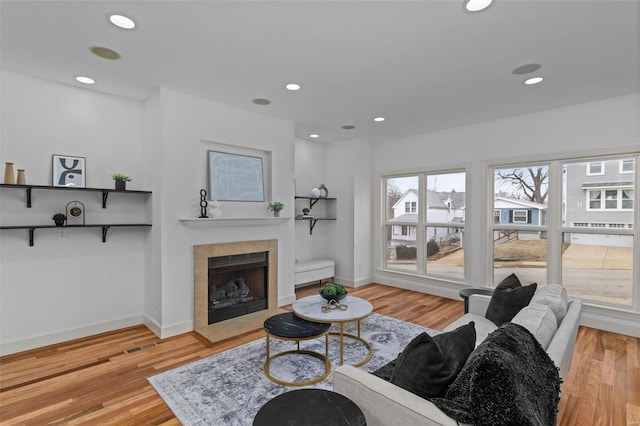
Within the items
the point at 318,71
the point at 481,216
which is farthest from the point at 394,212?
the point at 318,71

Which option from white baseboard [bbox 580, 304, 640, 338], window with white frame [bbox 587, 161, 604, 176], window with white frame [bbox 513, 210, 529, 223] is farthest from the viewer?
window with white frame [bbox 513, 210, 529, 223]

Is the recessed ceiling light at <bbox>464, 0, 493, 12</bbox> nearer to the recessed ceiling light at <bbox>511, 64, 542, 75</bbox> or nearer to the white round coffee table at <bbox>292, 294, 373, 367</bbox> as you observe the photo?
the recessed ceiling light at <bbox>511, 64, 542, 75</bbox>

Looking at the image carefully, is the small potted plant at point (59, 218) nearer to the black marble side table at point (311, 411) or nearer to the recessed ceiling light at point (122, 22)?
the recessed ceiling light at point (122, 22)

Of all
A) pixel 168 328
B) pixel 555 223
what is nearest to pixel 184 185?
pixel 168 328

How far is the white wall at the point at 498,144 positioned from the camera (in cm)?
368

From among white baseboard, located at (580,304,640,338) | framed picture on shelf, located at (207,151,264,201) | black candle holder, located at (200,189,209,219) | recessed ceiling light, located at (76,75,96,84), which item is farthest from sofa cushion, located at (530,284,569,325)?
recessed ceiling light, located at (76,75,96,84)

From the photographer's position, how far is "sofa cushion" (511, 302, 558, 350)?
182cm

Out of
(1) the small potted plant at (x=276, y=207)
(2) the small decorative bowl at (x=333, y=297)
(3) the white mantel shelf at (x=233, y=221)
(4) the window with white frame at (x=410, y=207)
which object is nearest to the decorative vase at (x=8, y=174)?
(3) the white mantel shelf at (x=233, y=221)

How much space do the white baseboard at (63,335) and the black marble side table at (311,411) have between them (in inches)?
124

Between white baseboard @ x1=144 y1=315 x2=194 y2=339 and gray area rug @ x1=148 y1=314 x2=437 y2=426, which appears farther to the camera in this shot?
white baseboard @ x1=144 y1=315 x2=194 y2=339

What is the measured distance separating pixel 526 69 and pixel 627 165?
2.00 meters

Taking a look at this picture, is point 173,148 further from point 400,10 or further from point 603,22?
point 603,22

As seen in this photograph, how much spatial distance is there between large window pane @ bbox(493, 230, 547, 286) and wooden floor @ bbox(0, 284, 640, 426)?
85 cm

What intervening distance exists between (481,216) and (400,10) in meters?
3.57
